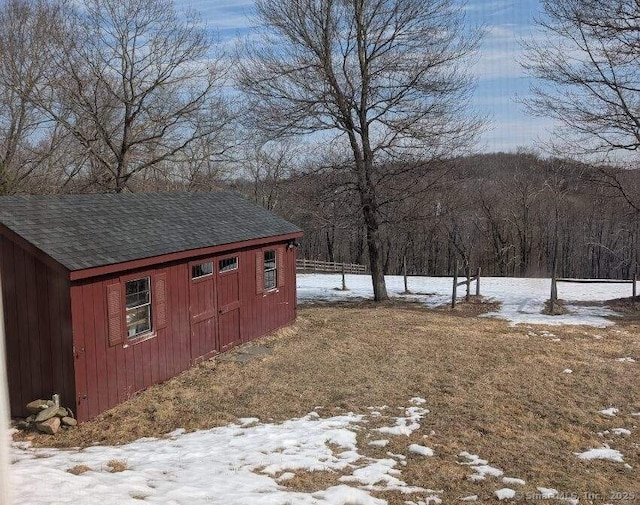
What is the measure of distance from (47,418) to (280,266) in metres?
6.79

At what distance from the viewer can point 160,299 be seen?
8656 millimetres

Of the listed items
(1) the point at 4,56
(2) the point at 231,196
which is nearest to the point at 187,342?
(2) the point at 231,196

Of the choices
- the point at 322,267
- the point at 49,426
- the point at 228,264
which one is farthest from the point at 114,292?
the point at 322,267

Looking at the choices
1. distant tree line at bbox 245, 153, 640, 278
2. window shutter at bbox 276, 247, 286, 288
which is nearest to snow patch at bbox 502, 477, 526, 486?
window shutter at bbox 276, 247, 286, 288

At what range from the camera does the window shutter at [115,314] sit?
751 centimetres

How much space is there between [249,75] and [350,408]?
12.3 metres

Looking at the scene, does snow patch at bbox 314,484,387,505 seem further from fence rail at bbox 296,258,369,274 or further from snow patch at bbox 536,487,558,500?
fence rail at bbox 296,258,369,274

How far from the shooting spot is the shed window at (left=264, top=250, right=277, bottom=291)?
12273mm

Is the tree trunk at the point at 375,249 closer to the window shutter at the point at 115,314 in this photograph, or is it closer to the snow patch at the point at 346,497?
the window shutter at the point at 115,314

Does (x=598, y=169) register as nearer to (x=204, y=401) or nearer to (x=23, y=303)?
(x=204, y=401)

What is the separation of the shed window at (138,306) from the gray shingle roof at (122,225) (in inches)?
19.3

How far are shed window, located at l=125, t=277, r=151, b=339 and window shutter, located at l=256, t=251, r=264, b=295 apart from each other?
11.7 feet

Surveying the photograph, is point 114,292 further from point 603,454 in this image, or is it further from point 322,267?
point 322,267

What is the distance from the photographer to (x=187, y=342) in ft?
30.7
